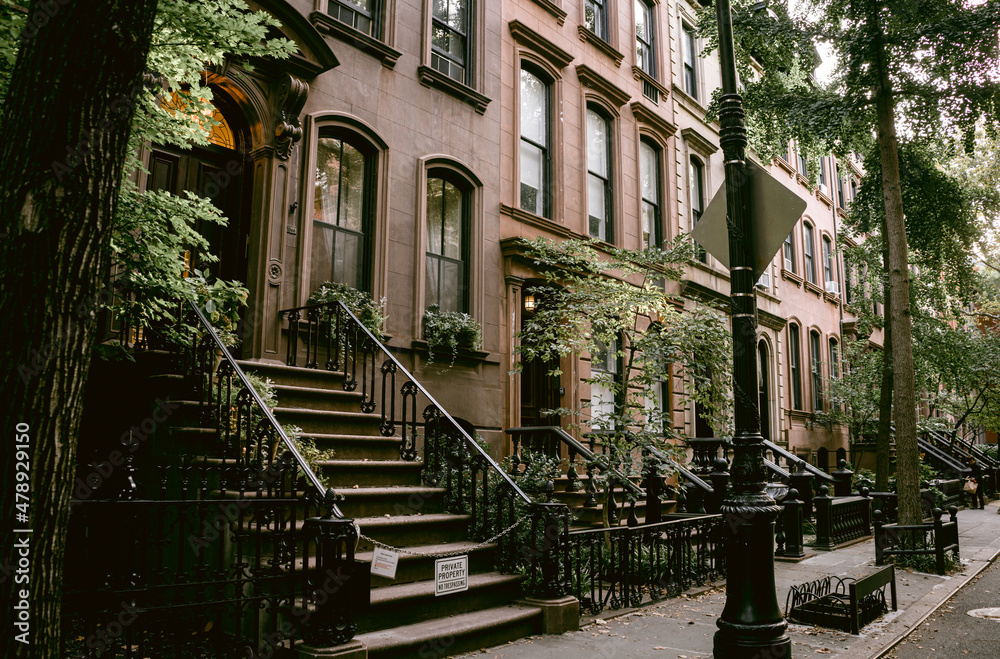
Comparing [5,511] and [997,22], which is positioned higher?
[997,22]

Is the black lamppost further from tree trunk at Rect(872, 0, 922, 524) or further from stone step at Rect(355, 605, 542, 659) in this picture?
tree trunk at Rect(872, 0, 922, 524)

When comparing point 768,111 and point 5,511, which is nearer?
point 5,511

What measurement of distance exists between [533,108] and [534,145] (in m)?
0.80

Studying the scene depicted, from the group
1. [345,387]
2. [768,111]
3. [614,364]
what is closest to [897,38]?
[768,111]

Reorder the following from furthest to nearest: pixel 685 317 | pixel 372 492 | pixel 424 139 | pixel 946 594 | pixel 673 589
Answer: pixel 424 139 < pixel 685 317 < pixel 946 594 < pixel 673 589 < pixel 372 492

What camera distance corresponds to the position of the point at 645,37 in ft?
57.6

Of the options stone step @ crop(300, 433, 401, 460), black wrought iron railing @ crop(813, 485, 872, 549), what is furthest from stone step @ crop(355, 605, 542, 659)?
black wrought iron railing @ crop(813, 485, 872, 549)

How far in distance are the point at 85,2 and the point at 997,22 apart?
525 inches

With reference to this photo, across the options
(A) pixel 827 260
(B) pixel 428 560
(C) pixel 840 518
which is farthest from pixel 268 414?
(A) pixel 827 260

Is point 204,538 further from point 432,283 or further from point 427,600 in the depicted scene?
point 432,283

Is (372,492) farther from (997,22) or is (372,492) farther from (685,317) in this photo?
(997,22)

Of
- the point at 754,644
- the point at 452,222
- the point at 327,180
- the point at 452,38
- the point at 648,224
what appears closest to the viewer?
the point at 754,644

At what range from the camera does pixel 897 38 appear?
11.9 metres

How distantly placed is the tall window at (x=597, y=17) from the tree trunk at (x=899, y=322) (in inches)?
227
